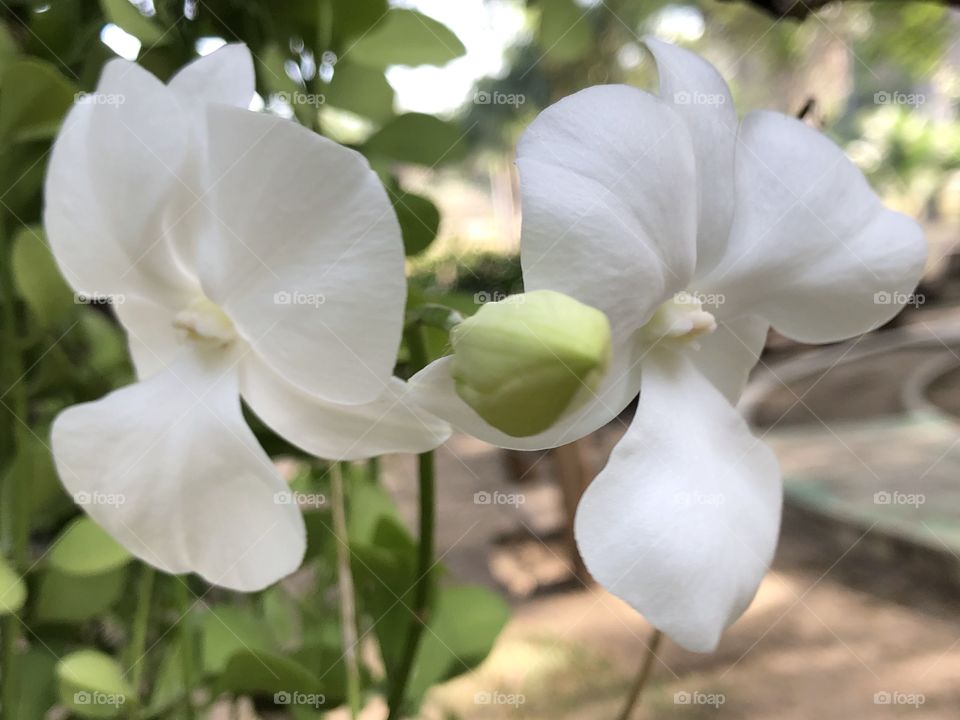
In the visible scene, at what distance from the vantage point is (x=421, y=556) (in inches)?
6.8

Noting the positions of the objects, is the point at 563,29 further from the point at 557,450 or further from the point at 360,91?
the point at 557,450

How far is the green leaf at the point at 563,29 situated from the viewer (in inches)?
9.7

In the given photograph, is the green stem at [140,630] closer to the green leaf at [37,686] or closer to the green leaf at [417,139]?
the green leaf at [37,686]

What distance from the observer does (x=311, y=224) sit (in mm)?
128

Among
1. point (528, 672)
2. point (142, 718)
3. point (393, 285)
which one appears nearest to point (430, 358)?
point (393, 285)

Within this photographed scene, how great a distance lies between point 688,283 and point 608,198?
36 millimetres

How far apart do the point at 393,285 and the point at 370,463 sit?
16 centimetres

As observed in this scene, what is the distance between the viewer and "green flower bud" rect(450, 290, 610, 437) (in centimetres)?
11

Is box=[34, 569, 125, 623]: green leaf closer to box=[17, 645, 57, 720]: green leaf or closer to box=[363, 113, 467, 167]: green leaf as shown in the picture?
box=[17, 645, 57, 720]: green leaf

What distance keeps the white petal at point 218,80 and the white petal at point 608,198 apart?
6 cm

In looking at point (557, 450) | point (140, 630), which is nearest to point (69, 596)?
point (140, 630)

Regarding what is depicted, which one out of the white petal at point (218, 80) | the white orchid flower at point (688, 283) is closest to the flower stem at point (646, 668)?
the white orchid flower at point (688, 283)

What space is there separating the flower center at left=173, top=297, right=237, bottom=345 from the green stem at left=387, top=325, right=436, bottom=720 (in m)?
0.04

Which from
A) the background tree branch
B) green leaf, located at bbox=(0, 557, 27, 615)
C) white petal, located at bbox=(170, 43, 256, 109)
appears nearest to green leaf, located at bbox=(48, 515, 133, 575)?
green leaf, located at bbox=(0, 557, 27, 615)
